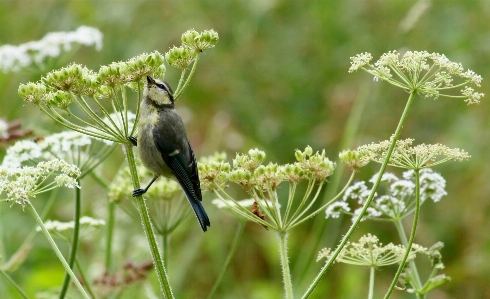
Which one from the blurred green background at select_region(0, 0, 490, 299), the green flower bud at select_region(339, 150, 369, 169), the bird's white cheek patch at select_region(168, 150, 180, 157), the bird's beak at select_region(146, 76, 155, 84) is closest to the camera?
the green flower bud at select_region(339, 150, 369, 169)

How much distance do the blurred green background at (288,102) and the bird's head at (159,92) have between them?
2434mm

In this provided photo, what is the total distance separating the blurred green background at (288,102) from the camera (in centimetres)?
705

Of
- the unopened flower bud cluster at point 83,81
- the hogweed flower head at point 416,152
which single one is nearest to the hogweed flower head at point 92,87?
the unopened flower bud cluster at point 83,81

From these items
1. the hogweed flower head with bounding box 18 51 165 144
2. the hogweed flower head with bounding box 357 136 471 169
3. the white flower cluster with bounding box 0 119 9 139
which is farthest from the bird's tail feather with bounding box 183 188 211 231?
the white flower cluster with bounding box 0 119 9 139

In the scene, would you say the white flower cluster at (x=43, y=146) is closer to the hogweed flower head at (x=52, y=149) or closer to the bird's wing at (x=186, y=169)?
the hogweed flower head at (x=52, y=149)

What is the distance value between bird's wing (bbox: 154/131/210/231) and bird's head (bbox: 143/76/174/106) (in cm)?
21

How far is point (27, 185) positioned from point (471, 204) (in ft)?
18.0

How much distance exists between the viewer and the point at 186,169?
4031mm

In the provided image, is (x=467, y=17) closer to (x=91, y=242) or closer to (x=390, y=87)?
(x=390, y=87)

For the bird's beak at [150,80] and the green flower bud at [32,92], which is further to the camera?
the bird's beak at [150,80]

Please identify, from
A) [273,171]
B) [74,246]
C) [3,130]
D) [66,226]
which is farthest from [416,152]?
[3,130]

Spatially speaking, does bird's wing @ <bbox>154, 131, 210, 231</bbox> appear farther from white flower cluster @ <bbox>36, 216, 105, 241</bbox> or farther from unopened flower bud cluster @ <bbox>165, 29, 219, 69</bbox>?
unopened flower bud cluster @ <bbox>165, 29, 219, 69</bbox>

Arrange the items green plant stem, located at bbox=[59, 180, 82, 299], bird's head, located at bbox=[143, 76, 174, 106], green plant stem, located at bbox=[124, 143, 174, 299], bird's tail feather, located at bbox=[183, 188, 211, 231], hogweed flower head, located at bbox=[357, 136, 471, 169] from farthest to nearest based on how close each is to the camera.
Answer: bird's head, located at bbox=[143, 76, 174, 106] < bird's tail feather, located at bbox=[183, 188, 211, 231] < green plant stem, located at bbox=[59, 180, 82, 299] < hogweed flower head, located at bbox=[357, 136, 471, 169] < green plant stem, located at bbox=[124, 143, 174, 299]

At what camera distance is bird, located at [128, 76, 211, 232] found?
3973 mm
